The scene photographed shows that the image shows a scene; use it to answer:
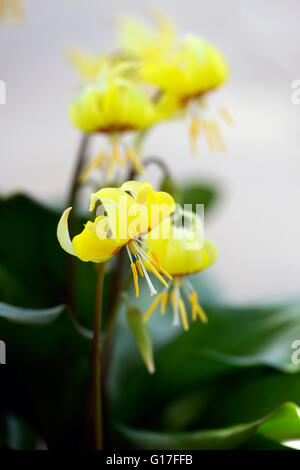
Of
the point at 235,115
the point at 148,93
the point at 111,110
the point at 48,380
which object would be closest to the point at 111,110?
the point at 111,110

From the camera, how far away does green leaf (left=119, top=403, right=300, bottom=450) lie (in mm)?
382

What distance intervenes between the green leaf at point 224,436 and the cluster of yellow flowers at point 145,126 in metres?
0.08

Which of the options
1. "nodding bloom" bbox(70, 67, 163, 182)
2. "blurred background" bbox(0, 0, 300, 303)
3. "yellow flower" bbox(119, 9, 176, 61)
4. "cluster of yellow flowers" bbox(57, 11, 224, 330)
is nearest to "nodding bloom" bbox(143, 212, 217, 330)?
"cluster of yellow flowers" bbox(57, 11, 224, 330)

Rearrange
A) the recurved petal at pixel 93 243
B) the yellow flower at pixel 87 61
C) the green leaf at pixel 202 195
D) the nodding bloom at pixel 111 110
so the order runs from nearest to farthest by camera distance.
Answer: the recurved petal at pixel 93 243 → the nodding bloom at pixel 111 110 → the yellow flower at pixel 87 61 → the green leaf at pixel 202 195

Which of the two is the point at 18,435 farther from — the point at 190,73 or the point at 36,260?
the point at 190,73

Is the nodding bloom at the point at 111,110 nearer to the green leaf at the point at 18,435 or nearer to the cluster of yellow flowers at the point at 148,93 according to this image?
the cluster of yellow flowers at the point at 148,93

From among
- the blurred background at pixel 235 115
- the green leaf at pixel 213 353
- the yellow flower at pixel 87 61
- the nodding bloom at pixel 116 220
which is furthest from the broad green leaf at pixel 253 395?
the blurred background at pixel 235 115

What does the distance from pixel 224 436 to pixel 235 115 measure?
3.84 ft

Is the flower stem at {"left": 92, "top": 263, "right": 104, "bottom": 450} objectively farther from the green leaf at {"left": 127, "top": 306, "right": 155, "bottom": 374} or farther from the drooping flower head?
the drooping flower head

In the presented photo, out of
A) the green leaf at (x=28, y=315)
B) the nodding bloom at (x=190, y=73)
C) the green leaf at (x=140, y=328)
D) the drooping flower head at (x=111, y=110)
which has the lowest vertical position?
the green leaf at (x=140, y=328)

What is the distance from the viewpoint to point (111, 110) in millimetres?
444

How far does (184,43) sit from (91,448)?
35 cm

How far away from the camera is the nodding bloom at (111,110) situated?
1.44 feet

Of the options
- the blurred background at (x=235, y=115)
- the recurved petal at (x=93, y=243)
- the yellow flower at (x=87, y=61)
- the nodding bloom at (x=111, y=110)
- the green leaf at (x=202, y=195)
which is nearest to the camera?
the recurved petal at (x=93, y=243)
